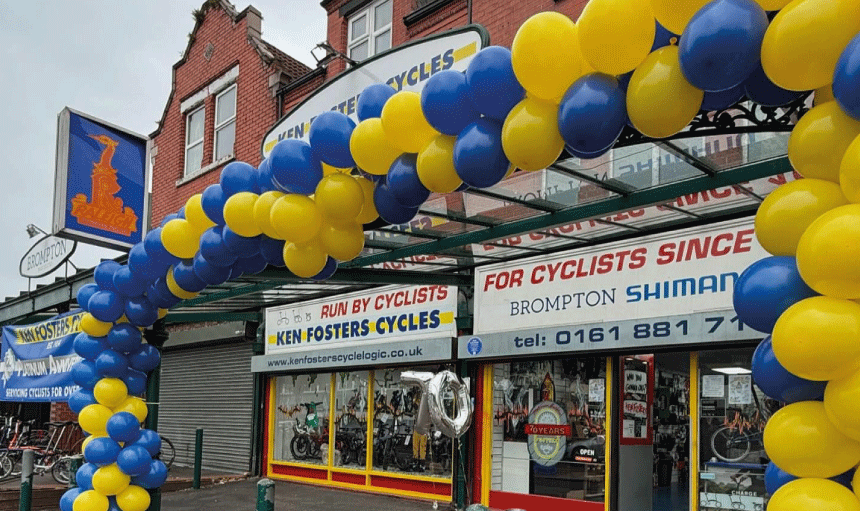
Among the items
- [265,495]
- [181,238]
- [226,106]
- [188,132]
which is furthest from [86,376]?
[188,132]

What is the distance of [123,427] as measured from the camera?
7734mm

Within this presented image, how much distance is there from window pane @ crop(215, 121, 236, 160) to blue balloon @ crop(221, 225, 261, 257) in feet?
33.1

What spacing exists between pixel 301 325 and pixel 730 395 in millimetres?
7769

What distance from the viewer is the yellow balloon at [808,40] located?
2.56m

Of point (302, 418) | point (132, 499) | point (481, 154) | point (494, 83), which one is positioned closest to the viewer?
point (494, 83)

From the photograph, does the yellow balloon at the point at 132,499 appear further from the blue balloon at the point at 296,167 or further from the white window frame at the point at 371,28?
the white window frame at the point at 371,28

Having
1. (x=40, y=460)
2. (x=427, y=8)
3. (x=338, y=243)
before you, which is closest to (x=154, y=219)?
(x=40, y=460)

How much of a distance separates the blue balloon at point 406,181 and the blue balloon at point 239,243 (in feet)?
5.37

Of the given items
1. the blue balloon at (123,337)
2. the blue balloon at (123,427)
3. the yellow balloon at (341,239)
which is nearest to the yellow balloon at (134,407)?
the blue balloon at (123,427)

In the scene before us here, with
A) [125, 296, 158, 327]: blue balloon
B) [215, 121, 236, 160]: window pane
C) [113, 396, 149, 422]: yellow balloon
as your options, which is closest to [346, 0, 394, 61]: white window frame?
[215, 121, 236, 160]: window pane

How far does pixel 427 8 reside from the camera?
37.8 feet

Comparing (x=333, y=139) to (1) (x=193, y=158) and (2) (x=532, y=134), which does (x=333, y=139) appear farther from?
(1) (x=193, y=158)

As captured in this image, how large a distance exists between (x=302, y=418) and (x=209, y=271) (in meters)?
8.10

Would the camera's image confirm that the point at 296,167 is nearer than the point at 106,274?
Yes
